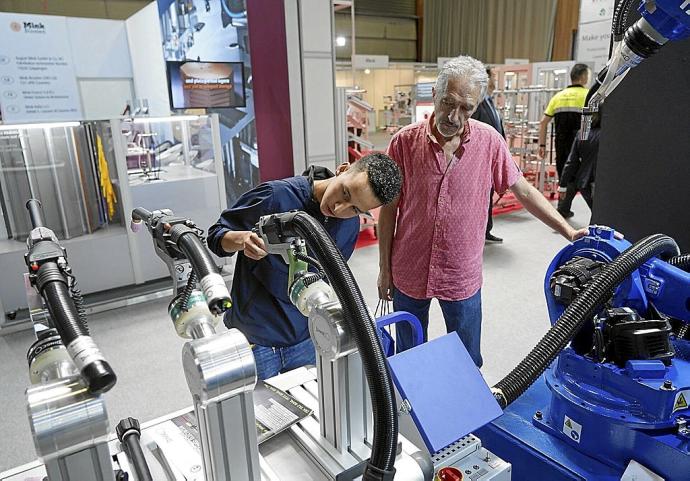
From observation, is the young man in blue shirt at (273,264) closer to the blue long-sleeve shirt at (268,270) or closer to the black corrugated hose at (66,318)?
the blue long-sleeve shirt at (268,270)

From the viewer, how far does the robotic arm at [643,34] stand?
100 centimetres

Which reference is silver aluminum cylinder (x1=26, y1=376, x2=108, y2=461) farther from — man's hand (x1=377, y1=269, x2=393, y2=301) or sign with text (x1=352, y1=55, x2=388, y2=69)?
sign with text (x1=352, y1=55, x2=388, y2=69)

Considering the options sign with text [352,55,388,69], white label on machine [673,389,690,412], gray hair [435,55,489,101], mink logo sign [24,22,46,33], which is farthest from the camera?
sign with text [352,55,388,69]

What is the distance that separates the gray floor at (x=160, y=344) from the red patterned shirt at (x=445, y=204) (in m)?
0.93

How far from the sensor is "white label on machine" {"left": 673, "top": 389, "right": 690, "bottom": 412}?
A: 125 cm

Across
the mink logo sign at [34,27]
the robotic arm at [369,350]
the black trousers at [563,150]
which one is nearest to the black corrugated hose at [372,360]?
the robotic arm at [369,350]

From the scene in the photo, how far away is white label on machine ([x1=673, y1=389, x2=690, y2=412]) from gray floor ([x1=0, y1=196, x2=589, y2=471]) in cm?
136

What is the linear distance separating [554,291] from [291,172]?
11.2ft

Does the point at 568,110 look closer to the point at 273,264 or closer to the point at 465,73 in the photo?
the point at 465,73

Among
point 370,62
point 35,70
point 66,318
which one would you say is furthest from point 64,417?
point 370,62

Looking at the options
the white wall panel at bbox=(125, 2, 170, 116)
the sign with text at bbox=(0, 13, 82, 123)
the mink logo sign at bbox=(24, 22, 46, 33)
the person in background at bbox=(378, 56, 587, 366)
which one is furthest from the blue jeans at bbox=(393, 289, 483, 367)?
the mink logo sign at bbox=(24, 22, 46, 33)

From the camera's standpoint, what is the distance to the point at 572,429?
1.43m

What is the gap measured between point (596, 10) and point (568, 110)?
2232 mm

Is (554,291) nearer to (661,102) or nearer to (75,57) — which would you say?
(661,102)
